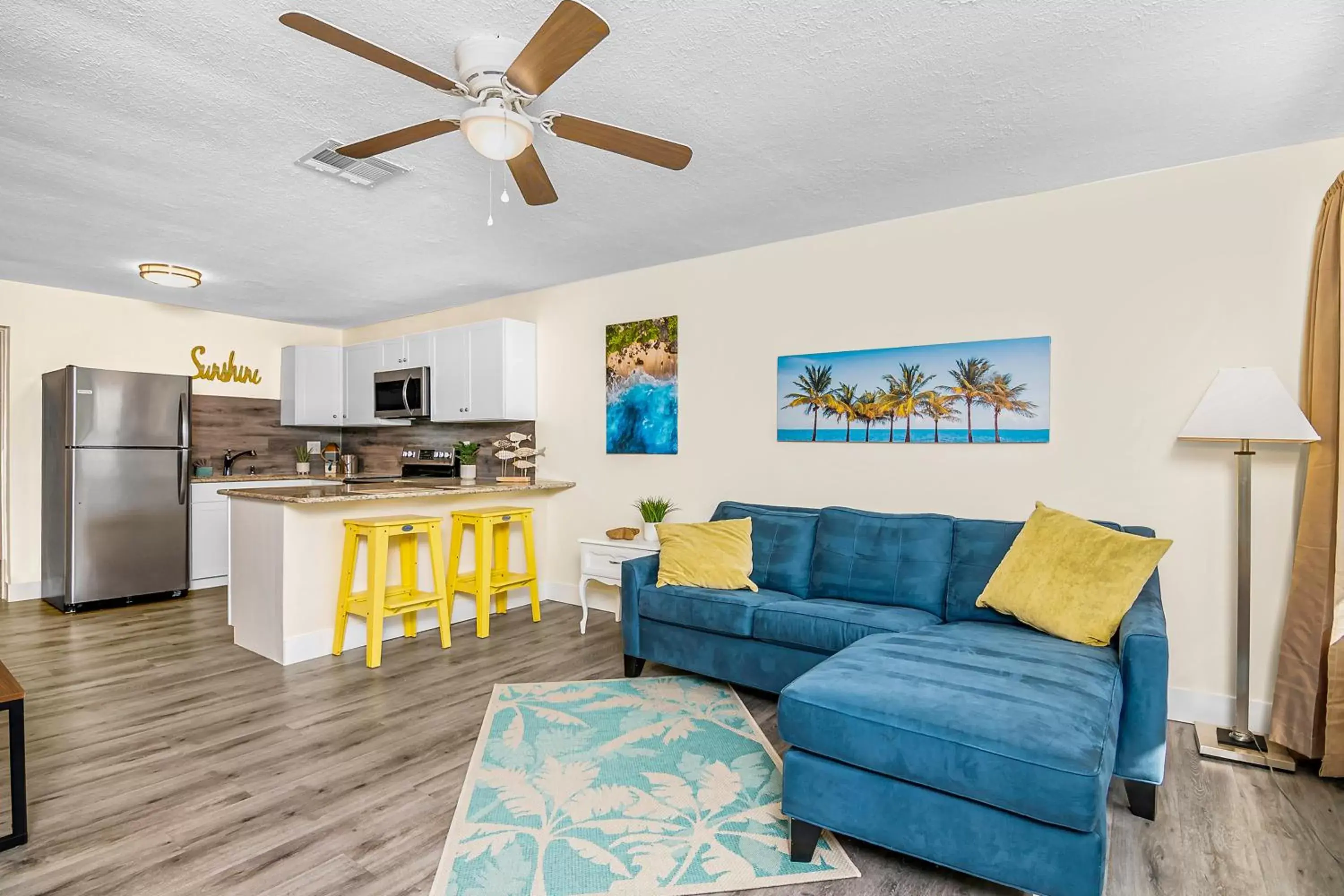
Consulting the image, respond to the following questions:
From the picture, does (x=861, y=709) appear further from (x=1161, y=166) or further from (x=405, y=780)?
(x=1161, y=166)

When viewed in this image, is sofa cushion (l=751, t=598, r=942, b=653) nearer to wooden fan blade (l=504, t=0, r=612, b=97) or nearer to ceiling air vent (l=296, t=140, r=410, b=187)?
wooden fan blade (l=504, t=0, r=612, b=97)

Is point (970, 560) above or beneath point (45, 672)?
above

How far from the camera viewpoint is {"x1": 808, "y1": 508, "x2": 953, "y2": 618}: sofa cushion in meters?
3.13

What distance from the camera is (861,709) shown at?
1930mm

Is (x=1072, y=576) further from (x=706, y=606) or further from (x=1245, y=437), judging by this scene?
(x=706, y=606)

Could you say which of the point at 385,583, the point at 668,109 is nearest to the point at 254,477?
the point at 385,583

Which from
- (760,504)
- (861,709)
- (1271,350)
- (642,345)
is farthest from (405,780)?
(1271,350)

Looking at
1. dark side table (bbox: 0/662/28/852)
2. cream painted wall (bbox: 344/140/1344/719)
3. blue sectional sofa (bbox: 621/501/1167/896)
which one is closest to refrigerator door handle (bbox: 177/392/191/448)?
dark side table (bbox: 0/662/28/852)

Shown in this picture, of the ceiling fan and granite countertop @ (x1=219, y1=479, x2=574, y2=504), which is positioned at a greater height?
the ceiling fan

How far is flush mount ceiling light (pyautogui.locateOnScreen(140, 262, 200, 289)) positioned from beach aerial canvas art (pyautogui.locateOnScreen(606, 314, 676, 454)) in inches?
110

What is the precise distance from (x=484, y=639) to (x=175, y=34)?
10.6 ft

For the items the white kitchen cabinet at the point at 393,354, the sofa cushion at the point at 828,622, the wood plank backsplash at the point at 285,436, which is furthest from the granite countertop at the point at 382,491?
the sofa cushion at the point at 828,622

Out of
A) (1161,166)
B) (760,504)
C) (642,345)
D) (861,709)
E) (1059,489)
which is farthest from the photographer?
(642,345)

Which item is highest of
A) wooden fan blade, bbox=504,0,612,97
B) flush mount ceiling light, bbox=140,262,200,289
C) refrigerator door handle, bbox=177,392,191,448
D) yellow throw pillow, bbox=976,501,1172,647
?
flush mount ceiling light, bbox=140,262,200,289
